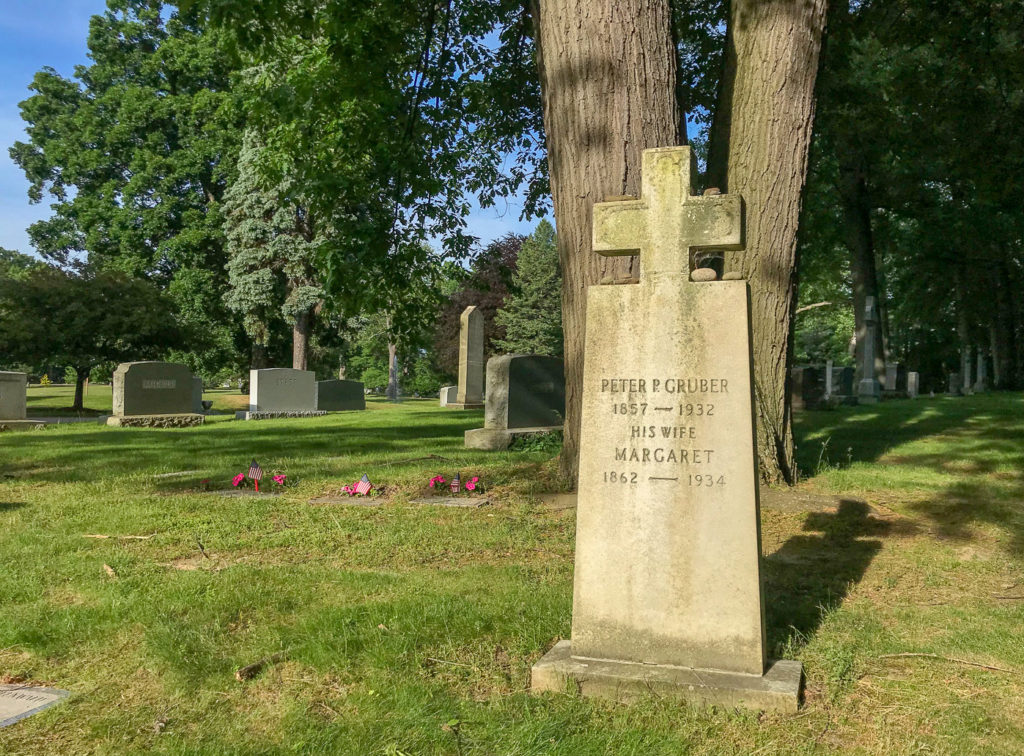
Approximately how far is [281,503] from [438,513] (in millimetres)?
1528

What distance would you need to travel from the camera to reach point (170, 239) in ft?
115

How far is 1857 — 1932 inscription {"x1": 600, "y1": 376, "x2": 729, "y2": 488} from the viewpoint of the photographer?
337 centimetres

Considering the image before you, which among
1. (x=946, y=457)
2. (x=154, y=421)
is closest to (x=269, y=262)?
(x=154, y=421)

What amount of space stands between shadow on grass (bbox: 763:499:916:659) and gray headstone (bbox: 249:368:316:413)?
19951 mm

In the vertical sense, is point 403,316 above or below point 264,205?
below

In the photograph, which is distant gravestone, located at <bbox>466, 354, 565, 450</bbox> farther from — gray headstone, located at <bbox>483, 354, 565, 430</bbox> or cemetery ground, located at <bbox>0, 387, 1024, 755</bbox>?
cemetery ground, located at <bbox>0, 387, 1024, 755</bbox>

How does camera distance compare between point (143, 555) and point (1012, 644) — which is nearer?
point (1012, 644)

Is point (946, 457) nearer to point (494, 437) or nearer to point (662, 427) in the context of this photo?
point (494, 437)

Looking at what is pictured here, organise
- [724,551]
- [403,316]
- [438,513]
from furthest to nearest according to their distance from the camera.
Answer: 1. [403,316]
2. [438,513]
3. [724,551]

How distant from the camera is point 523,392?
43.0 ft

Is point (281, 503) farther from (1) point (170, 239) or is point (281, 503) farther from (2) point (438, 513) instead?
(1) point (170, 239)

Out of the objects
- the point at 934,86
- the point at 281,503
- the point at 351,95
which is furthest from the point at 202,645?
the point at 934,86

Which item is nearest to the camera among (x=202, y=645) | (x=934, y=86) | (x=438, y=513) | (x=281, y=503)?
(x=202, y=645)

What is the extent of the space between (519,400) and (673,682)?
9.82 metres
